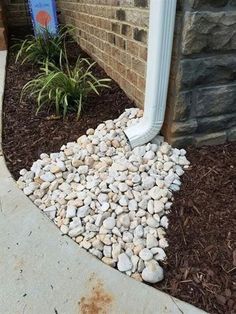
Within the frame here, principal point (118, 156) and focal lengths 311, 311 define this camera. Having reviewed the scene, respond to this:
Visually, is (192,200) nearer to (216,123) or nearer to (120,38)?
(216,123)

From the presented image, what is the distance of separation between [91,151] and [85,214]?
521 millimetres

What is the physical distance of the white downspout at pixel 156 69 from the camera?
5.37ft

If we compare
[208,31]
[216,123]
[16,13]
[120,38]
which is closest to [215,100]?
[216,123]

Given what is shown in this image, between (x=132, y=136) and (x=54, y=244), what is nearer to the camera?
(x=54, y=244)

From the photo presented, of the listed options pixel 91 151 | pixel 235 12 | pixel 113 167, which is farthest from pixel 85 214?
pixel 235 12

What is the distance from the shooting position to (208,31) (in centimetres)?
167

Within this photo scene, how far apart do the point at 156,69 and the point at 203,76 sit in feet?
0.92

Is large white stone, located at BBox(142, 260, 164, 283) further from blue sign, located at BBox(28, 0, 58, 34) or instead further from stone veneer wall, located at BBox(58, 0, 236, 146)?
blue sign, located at BBox(28, 0, 58, 34)

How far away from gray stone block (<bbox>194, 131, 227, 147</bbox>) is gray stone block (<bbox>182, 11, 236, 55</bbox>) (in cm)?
55

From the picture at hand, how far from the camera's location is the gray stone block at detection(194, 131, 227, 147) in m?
2.04

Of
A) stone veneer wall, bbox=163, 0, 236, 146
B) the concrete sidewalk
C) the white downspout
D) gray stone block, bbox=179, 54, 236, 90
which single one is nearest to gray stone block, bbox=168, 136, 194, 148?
stone veneer wall, bbox=163, 0, 236, 146

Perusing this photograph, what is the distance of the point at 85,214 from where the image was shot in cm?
167

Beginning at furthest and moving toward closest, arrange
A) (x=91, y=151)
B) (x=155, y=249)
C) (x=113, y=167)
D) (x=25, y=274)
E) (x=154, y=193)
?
(x=91, y=151), (x=113, y=167), (x=154, y=193), (x=155, y=249), (x=25, y=274)

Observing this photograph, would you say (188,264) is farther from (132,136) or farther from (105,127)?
(105,127)
